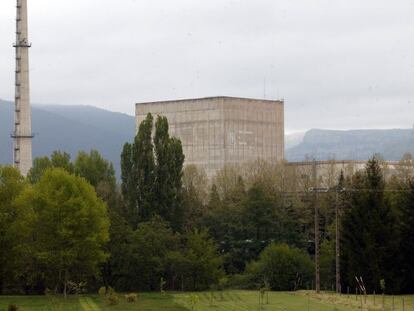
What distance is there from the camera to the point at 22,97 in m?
96.2

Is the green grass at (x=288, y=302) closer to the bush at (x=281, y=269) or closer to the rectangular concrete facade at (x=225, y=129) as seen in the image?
the bush at (x=281, y=269)

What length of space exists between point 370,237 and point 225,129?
1914 inches

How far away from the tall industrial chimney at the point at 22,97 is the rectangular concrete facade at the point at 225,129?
24927 millimetres

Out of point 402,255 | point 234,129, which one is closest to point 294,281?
point 402,255

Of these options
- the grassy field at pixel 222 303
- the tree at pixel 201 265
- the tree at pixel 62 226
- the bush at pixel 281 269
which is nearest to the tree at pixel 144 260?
the tree at pixel 201 265

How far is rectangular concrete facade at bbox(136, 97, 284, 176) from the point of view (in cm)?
11269

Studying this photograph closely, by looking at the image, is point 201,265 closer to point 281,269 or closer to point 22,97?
point 281,269

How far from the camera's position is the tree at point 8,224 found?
65.2 meters

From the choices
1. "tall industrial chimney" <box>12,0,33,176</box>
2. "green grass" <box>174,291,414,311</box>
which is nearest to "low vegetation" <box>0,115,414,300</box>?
"green grass" <box>174,291,414,311</box>

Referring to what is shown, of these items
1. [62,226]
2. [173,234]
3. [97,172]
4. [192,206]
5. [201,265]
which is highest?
[97,172]

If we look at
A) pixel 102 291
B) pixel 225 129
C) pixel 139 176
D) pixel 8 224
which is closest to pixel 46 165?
pixel 139 176

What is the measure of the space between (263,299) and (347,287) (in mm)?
8674

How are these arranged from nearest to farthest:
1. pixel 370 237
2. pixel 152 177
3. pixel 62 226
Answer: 1. pixel 62 226
2. pixel 370 237
3. pixel 152 177

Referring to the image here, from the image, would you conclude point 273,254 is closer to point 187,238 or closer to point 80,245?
point 187,238
